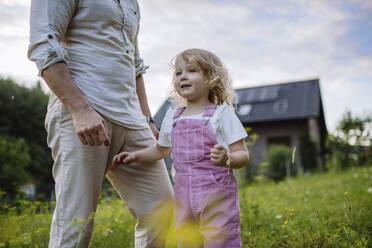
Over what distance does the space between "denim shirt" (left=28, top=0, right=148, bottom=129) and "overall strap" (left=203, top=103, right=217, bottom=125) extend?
0.41 metres

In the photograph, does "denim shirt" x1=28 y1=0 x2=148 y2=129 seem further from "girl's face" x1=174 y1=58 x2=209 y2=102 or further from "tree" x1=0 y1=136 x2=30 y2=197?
"tree" x1=0 y1=136 x2=30 y2=197

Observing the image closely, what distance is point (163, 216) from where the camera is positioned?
197 cm

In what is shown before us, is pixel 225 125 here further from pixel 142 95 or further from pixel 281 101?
pixel 281 101

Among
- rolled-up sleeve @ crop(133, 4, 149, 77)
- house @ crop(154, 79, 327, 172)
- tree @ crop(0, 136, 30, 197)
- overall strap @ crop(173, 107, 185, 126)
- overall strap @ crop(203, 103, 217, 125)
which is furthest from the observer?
house @ crop(154, 79, 327, 172)

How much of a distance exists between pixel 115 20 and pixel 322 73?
22560mm

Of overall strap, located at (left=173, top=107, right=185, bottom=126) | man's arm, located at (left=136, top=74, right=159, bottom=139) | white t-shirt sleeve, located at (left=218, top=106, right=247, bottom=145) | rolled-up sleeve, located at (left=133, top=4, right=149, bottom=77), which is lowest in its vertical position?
white t-shirt sleeve, located at (left=218, top=106, right=247, bottom=145)

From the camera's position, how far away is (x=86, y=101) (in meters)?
1.59

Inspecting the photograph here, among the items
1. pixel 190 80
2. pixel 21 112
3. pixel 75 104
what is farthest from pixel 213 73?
pixel 21 112

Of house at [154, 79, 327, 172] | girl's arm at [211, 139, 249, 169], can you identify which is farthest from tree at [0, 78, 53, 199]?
girl's arm at [211, 139, 249, 169]

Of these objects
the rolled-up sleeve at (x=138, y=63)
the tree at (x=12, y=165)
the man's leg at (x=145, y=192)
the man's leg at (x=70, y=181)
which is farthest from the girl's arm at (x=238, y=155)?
the tree at (x=12, y=165)

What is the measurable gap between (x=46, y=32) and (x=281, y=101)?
20234 mm

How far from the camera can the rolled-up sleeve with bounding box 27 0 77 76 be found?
1.54m

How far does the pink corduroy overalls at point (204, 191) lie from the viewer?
5.44 feet

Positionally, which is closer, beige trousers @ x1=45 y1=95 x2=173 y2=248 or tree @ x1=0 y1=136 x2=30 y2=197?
beige trousers @ x1=45 y1=95 x2=173 y2=248
